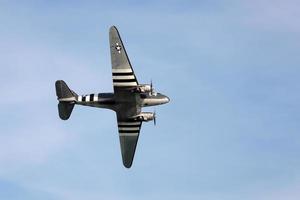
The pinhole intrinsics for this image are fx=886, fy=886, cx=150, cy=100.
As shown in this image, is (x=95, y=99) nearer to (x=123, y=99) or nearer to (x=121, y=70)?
(x=123, y=99)

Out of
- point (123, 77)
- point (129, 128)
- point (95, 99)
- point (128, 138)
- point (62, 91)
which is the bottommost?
point (128, 138)

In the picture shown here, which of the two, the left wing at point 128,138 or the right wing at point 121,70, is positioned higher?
the right wing at point 121,70

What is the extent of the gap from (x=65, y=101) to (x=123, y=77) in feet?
38.6

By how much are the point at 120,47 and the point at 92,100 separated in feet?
33.6

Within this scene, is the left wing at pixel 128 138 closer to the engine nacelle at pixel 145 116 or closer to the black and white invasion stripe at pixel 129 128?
the black and white invasion stripe at pixel 129 128

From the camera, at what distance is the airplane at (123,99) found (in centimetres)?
13250

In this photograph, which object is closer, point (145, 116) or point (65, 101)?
point (145, 116)

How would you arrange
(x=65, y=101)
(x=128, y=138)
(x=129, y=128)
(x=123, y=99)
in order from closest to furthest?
(x=123, y=99) < (x=65, y=101) < (x=129, y=128) < (x=128, y=138)

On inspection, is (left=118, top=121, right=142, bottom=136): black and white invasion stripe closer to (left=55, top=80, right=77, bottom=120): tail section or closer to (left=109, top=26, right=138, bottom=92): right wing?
(left=109, top=26, right=138, bottom=92): right wing

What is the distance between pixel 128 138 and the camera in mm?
140750

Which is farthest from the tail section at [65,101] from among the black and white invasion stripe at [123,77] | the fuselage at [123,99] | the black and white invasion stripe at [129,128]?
the black and white invasion stripe at [123,77]

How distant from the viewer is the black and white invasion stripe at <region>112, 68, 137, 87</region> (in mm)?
132625

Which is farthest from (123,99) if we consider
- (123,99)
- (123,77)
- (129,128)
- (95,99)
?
(129,128)

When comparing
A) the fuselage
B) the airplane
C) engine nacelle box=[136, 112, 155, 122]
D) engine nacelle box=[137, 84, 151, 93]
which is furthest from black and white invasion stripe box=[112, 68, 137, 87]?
engine nacelle box=[136, 112, 155, 122]
